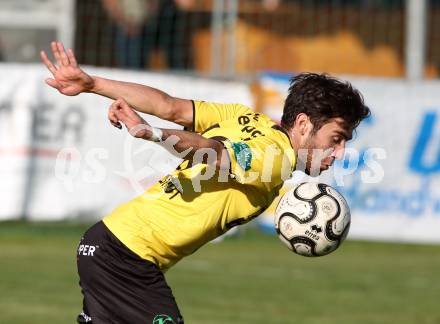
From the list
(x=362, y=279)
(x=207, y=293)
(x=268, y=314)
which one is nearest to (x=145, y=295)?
(x=268, y=314)

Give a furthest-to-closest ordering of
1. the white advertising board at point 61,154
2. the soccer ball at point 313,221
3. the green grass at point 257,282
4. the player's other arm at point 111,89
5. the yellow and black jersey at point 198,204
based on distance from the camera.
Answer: the white advertising board at point 61,154 → the green grass at point 257,282 → the soccer ball at point 313,221 → the player's other arm at point 111,89 → the yellow and black jersey at point 198,204

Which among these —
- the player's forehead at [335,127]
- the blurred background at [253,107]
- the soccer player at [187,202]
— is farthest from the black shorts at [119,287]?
the blurred background at [253,107]

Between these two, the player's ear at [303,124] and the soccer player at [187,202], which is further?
the player's ear at [303,124]

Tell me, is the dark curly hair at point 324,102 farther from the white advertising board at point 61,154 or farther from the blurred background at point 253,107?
the white advertising board at point 61,154

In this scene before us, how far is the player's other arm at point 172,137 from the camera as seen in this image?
543 cm

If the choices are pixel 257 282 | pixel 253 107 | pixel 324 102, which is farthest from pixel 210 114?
pixel 253 107

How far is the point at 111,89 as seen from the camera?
6273 millimetres

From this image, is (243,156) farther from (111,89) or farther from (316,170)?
(111,89)

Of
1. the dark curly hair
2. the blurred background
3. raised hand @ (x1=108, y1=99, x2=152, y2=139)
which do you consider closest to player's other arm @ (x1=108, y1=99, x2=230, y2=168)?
raised hand @ (x1=108, y1=99, x2=152, y2=139)

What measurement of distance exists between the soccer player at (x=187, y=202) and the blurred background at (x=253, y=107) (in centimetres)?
457

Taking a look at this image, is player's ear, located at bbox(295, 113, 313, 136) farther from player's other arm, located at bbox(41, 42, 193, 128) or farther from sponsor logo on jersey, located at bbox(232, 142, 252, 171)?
player's other arm, located at bbox(41, 42, 193, 128)

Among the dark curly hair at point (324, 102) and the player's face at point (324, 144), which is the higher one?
the dark curly hair at point (324, 102)

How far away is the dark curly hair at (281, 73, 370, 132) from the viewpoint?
6.08 meters

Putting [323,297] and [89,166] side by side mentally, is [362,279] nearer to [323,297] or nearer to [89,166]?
[323,297]
